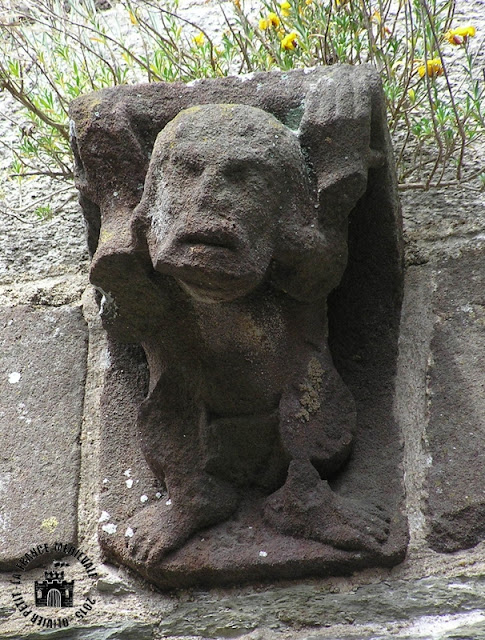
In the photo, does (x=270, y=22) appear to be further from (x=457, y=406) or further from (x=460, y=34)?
(x=457, y=406)

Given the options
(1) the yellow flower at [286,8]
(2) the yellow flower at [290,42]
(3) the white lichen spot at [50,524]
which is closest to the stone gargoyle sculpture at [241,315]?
(3) the white lichen spot at [50,524]

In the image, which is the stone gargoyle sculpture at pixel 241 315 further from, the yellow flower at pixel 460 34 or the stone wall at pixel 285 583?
the yellow flower at pixel 460 34

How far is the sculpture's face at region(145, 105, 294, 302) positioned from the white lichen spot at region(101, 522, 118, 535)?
456 millimetres

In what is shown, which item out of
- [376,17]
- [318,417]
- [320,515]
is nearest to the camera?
[320,515]

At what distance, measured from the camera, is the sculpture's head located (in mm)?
1372

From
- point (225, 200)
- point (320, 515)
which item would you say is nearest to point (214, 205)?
point (225, 200)

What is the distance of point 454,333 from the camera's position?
1.75 meters

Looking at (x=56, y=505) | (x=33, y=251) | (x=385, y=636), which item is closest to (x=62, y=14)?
(x=33, y=251)

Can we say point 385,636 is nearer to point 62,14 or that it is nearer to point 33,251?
point 33,251

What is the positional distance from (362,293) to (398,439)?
298 mm

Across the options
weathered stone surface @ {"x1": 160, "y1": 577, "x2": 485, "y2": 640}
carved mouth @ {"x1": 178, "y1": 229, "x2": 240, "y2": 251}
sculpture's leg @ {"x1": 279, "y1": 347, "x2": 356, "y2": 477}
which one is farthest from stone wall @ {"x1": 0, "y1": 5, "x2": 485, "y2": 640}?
carved mouth @ {"x1": 178, "y1": 229, "x2": 240, "y2": 251}

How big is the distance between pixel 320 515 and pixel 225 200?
53 cm

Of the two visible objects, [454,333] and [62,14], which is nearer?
[454,333]

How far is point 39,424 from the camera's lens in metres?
1.85
